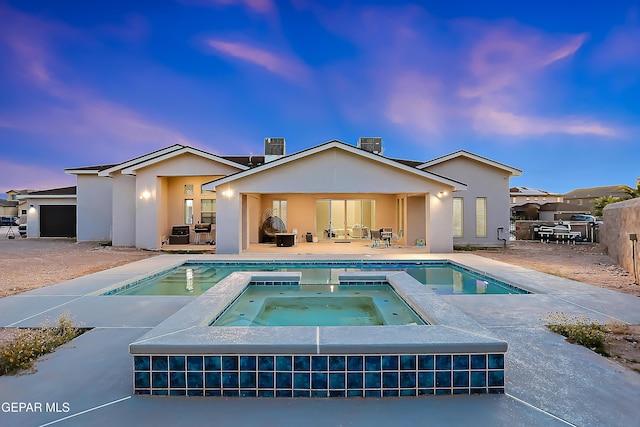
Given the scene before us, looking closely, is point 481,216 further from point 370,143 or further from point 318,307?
point 318,307

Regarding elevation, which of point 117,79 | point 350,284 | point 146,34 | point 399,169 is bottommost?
point 350,284

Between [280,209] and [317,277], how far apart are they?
1010 centimetres

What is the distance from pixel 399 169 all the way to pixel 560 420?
442 inches

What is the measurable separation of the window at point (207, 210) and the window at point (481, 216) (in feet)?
42.3

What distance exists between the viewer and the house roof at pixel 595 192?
57.5 meters

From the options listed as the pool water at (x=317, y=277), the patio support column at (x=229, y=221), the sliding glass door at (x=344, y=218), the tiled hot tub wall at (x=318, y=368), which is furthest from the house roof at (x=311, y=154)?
the tiled hot tub wall at (x=318, y=368)

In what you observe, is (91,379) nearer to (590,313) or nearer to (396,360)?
(396,360)

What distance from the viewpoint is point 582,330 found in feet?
14.3

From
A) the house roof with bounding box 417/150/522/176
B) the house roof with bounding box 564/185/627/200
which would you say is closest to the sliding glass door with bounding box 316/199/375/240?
the house roof with bounding box 417/150/522/176

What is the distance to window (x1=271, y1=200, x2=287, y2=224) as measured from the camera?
739 inches

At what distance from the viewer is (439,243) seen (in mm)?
13547

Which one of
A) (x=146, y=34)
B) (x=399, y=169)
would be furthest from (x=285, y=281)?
(x=146, y=34)

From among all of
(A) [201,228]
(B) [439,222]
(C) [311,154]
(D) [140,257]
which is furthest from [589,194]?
(D) [140,257]

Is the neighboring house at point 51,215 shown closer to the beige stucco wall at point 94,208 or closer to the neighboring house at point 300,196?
the beige stucco wall at point 94,208
